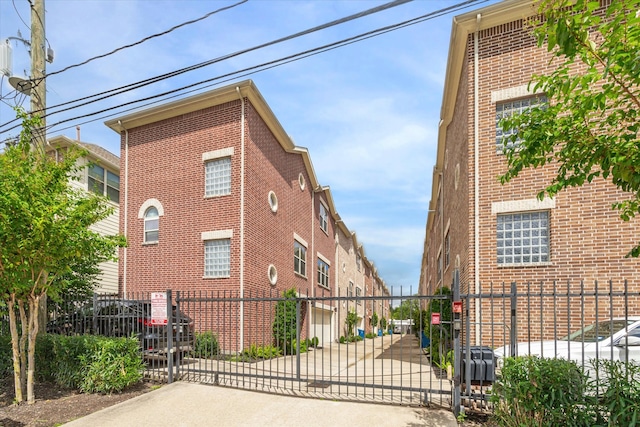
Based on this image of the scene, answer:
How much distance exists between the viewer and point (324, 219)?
28.3 m

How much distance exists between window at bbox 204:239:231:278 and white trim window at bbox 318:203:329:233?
1125 cm

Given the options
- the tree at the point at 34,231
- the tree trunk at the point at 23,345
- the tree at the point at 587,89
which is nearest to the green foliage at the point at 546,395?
the tree at the point at 587,89

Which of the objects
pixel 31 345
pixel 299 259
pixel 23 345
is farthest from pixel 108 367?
pixel 299 259

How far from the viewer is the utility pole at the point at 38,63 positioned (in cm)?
1052

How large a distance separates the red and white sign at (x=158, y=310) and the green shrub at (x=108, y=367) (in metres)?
0.79

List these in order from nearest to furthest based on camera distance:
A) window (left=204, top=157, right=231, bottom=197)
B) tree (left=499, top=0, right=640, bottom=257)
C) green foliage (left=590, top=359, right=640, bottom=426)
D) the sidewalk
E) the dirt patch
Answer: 1. tree (left=499, top=0, right=640, bottom=257)
2. green foliage (left=590, top=359, right=640, bottom=426)
3. the sidewalk
4. the dirt patch
5. window (left=204, top=157, right=231, bottom=197)

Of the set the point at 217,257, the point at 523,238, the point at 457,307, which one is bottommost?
the point at 457,307

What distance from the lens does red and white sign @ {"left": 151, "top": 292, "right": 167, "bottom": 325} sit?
977 cm

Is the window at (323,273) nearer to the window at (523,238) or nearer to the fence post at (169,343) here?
the window at (523,238)

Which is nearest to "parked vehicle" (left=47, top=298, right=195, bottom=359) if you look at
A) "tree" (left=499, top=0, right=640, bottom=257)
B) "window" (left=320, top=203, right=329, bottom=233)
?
"tree" (left=499, top=0, right=640, bottom=257)

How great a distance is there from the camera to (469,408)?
7.19 m

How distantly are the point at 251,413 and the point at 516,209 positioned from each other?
27.9 ft

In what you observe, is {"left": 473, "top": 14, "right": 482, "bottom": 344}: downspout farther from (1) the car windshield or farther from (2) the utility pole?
(2) the utility pole

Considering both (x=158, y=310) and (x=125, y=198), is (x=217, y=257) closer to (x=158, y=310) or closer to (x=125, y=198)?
(x=125, y=198)
